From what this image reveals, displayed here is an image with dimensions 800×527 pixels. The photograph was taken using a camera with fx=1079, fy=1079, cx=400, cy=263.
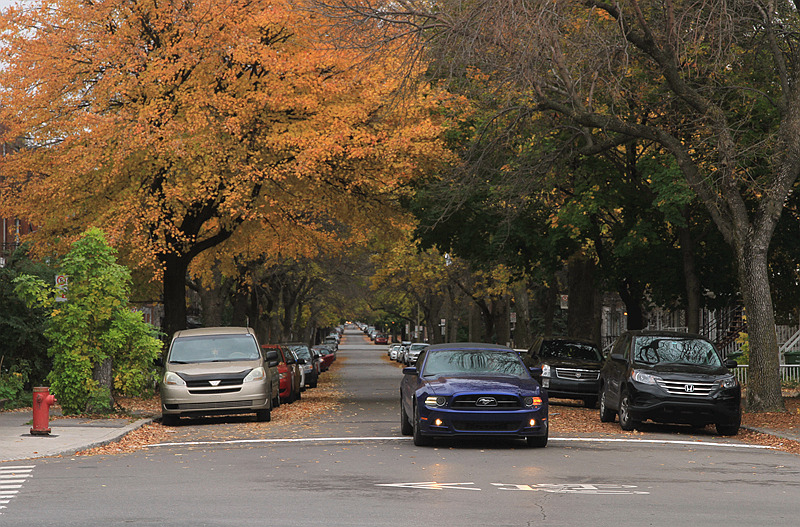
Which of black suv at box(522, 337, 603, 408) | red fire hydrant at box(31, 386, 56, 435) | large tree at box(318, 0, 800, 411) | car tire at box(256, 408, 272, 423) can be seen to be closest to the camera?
red fire hydrant at box(31, 386, 56, 435)

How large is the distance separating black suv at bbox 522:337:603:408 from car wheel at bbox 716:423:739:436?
7030mm

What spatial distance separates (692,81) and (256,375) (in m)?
12.1

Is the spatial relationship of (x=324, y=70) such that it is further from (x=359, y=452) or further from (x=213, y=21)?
(x=359, y=452)

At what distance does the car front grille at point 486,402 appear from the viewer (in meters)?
15.3

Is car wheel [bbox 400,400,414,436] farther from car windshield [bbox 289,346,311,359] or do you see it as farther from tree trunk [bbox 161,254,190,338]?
car windshield [bbox 289,346,311,359]

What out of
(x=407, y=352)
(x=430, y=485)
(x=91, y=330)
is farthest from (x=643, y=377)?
(x=407, y=352)

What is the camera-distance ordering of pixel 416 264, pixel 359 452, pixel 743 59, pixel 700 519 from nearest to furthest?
pixel 700 519, pixel 359 452, pixel 743 59, pixel 416 264

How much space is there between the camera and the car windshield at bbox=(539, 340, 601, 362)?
27828 millimetres

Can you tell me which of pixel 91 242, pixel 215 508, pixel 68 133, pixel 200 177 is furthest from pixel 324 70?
pixel 215 508

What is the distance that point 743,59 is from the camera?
79.8 feet

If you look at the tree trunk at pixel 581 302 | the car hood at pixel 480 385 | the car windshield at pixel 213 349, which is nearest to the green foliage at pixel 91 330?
the car windshield at pixel 213 349

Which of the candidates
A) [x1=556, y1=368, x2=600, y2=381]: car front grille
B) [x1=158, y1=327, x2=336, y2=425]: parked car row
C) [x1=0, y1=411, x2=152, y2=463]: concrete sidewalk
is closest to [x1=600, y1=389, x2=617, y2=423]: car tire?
[x1=556, y1=368, x2=600, y2=381]: car front grille

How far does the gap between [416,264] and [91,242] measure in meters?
37.3

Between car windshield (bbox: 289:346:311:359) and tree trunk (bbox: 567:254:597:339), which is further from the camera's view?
car windshield (bbox: 289:346:311:359)
